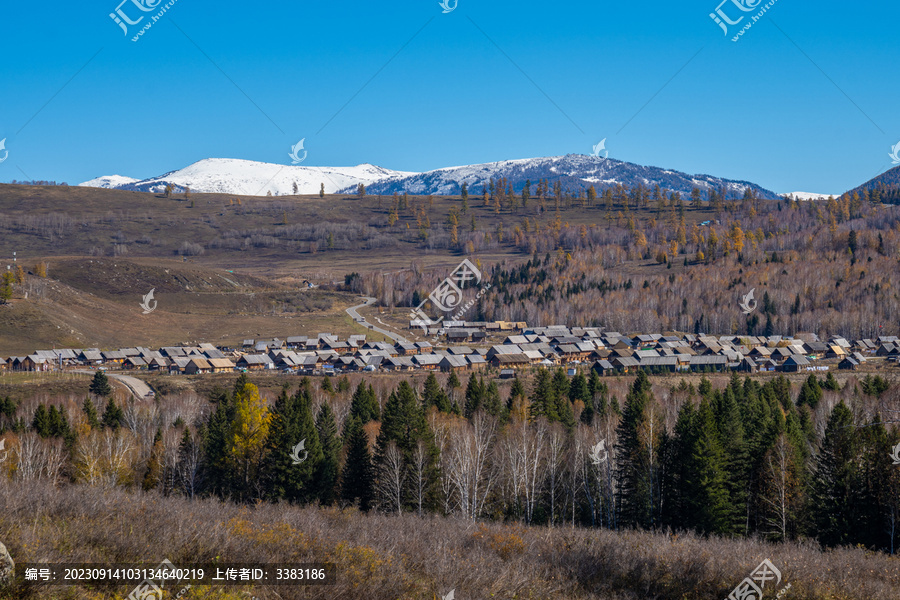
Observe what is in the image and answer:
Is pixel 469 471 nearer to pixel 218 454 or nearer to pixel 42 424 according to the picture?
pixel 218 454

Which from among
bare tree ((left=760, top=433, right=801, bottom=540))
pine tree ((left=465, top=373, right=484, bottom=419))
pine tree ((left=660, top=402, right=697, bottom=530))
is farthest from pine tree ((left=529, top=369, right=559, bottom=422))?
bare tree ((left=760, top=433, right=801, bottom=540))

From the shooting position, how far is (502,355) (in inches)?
3602

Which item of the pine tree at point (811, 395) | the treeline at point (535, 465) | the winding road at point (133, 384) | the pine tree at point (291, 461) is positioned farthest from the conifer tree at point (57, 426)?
the pine tree at point (811, 395)

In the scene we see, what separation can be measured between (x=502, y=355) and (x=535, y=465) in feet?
198

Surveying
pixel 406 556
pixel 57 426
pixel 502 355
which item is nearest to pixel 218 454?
pixel 57 426

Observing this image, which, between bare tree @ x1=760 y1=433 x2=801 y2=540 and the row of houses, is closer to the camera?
bare tree @ x1=760 y1=433 x2=801 y2=540

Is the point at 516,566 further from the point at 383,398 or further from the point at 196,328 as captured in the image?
the point at 196,328

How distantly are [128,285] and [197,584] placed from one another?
444ft

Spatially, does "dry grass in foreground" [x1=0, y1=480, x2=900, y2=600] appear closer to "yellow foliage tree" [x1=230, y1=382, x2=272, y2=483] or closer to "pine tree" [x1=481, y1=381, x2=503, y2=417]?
"yellow foliage tree" [x1=230, y1=382, x2=272, y2=483]

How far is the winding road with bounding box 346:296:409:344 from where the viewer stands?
106 metres

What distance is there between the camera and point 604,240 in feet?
650

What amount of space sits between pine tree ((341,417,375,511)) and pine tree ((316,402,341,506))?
1.99ft

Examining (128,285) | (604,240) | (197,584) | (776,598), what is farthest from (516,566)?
(604,240)

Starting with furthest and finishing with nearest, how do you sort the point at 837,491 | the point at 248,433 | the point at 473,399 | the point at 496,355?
1. the point at 496,355
2. the point at 473,399
3. the point at 248,433
4. the point at 837,491
